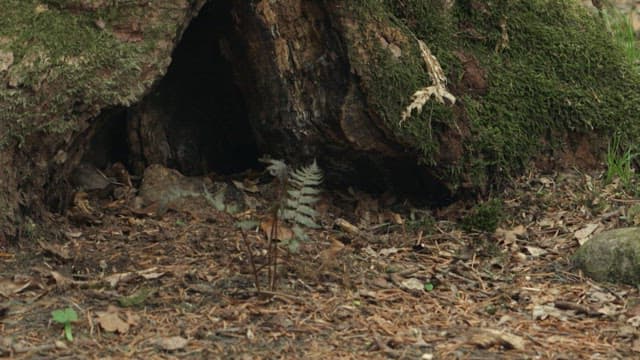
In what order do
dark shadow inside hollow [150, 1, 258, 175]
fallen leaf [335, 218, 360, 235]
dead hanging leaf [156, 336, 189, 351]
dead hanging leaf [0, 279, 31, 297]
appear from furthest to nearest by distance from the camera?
1. dark shadow inside hollow [150, 1, 258, 175]
2. fallen leaf [335, 218, 360, 235]
3. dead hanging leaf [0, 279, 31, 297]
4. dead hanging leaf [156, 336, 189, 351]

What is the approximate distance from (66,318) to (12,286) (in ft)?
1.56

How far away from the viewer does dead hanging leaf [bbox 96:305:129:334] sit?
3.10 meters

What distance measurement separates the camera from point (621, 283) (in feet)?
12.5

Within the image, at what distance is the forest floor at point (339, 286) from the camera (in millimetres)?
3104

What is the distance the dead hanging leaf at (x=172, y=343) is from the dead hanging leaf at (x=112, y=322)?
5.9 inches

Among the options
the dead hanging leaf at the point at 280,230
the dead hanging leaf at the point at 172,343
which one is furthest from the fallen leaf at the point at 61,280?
the dead hanging leaf at the point at 280,230

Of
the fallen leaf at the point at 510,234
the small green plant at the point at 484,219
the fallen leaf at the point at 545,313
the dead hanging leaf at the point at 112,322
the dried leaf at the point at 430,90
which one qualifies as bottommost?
the dead hanging leaf at the point at 112,322

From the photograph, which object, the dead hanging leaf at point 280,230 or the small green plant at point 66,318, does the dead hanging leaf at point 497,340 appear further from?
the small green plant at point 66,318

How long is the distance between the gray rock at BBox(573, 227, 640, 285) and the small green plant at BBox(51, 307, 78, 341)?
2.20m

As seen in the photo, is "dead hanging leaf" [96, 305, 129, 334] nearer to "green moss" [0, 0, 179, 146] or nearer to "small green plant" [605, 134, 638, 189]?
"green moss" [0, 0, 179, 146]

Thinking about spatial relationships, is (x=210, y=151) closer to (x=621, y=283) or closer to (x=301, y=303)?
(x=301, y=303)

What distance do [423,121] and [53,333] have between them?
84.8 inches

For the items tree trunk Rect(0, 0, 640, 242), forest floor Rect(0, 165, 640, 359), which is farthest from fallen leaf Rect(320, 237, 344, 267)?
tree trunk Rect(0, 0, 640, 242)

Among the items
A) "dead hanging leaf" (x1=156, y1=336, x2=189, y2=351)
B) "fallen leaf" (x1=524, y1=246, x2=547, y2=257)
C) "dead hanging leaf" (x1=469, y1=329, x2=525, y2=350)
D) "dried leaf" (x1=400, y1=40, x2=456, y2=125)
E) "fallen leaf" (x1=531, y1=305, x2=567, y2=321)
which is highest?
"dried leaf" (x1=400, y1=40, x2=456, y2=125)
